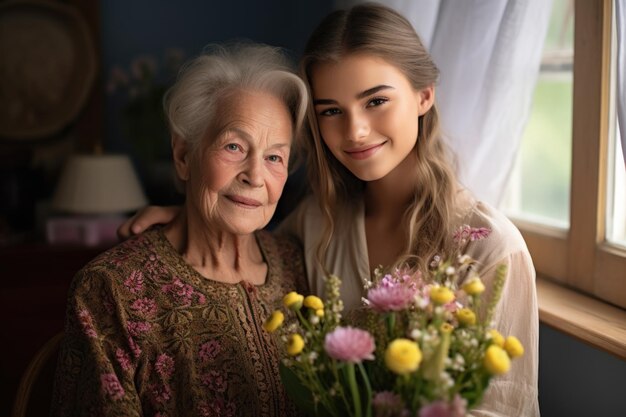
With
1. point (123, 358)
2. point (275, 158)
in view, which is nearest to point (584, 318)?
point (275, 158)

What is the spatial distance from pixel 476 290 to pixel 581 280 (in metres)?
0.83

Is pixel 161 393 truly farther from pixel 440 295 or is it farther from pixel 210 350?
pixel 440 295

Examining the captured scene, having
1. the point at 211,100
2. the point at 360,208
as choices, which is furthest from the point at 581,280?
the point at 211,100

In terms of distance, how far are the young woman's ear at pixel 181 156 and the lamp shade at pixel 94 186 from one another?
1.04 meters

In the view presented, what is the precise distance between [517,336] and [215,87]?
0.81 m

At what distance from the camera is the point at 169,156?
106 inches

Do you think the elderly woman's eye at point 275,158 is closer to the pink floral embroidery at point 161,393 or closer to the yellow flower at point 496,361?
the pink floral embroidery at point 161,393

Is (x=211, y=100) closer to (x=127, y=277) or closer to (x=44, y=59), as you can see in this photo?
(x=127, y=277)

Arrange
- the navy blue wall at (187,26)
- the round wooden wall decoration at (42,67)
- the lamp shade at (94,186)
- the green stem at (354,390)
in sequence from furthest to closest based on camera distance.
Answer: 1. the navy blue wall at (187,26)
2. the round wooden wall decoration at (42,67)
3. the lamp shade at (94,186)
4. the green stem at (354,390)

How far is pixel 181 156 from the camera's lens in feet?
4.96

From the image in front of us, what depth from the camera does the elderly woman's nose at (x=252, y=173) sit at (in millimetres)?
1420

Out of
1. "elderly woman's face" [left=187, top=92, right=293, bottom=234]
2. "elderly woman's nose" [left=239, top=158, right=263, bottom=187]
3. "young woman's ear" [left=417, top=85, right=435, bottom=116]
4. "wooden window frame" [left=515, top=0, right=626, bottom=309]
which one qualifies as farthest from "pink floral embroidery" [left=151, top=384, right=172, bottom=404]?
"wooden window frame" [left=515, top=0, right=626, bottom=309]

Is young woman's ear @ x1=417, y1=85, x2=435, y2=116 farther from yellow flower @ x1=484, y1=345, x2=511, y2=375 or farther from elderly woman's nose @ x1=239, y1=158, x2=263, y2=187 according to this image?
yellow flower @ x1=484, y1=345, x2=511, y2=375

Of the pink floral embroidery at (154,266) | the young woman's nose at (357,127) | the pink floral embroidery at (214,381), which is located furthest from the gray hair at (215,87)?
the pink floral embroidery at (214,381)
